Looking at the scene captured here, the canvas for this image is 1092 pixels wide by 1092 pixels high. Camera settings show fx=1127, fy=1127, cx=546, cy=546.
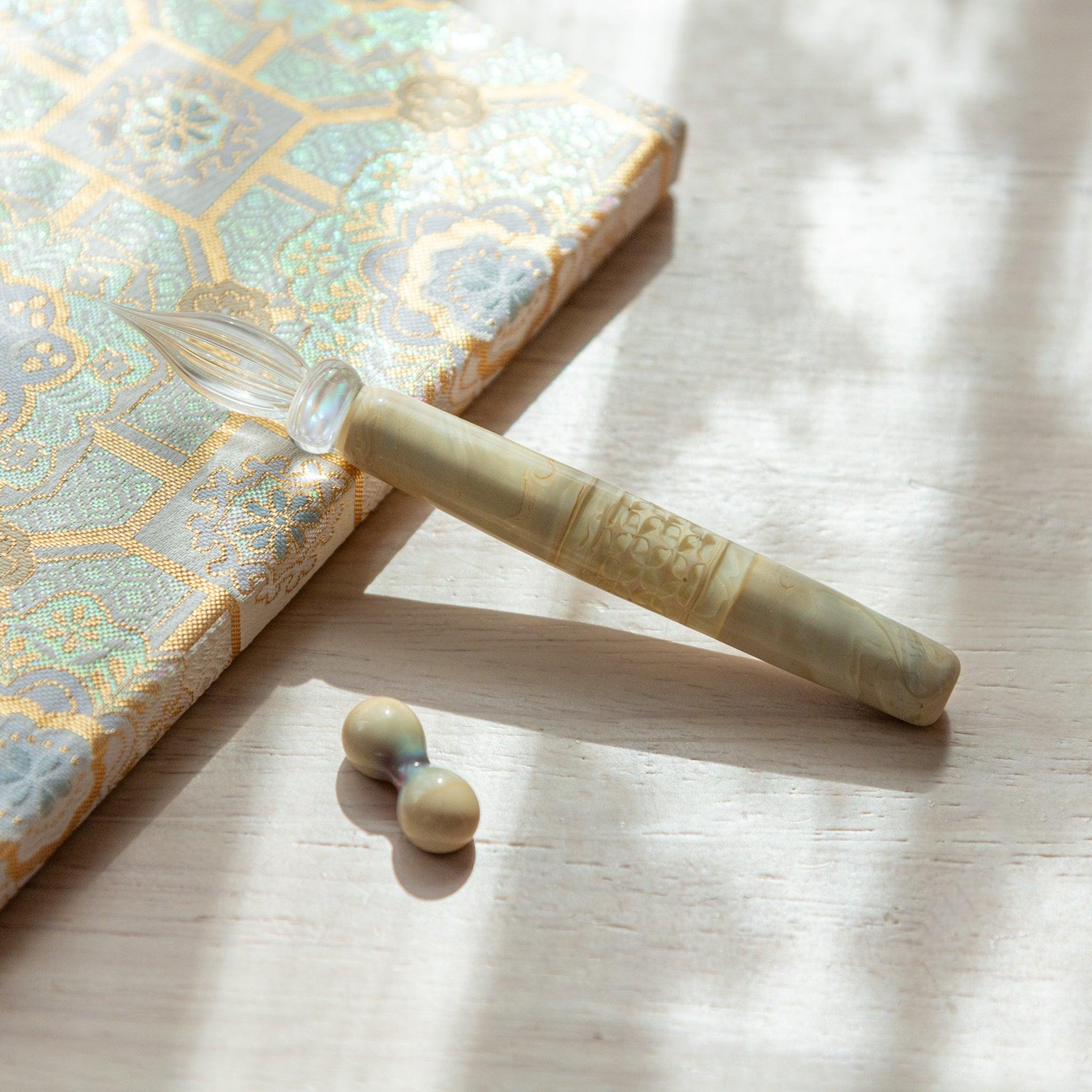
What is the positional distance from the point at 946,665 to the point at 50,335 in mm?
396

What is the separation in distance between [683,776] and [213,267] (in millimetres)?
312

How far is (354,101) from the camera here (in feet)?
1.93

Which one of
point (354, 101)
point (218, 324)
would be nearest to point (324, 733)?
point (218, 324)

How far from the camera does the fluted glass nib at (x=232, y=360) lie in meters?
0.47

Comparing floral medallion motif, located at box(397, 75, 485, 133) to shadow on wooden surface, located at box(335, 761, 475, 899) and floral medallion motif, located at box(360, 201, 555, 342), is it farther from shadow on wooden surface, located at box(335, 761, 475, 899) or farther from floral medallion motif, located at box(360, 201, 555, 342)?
shadow on wooden surface, located at box(335, 761, 475, 899)

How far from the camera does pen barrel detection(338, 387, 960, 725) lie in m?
0.43

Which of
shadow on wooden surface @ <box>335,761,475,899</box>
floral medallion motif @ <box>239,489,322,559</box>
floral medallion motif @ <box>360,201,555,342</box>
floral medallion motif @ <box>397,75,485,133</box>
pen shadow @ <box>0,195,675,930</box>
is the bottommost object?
shadow on wooden surface @ <box>335,761,475,899</box>

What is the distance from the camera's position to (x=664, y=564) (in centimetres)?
43

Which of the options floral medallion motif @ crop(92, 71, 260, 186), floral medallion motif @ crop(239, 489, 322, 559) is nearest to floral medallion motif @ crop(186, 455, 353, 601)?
floral medallion motif @ crop(239, 489, 322, 559)

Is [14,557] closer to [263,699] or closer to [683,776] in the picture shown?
[263,699]

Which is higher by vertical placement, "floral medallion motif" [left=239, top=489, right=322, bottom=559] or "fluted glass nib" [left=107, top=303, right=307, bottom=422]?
"fluted glass nib" [left=107, top=303, right=307, bottom=422]

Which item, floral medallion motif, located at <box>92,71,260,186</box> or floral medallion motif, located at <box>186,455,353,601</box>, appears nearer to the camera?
floral medallion motif, located at <box>186,455,353,601</box>

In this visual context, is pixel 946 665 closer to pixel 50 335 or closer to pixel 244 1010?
pixel 244 1010

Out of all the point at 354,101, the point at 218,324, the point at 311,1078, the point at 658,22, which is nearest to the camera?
the point at 311,1078
